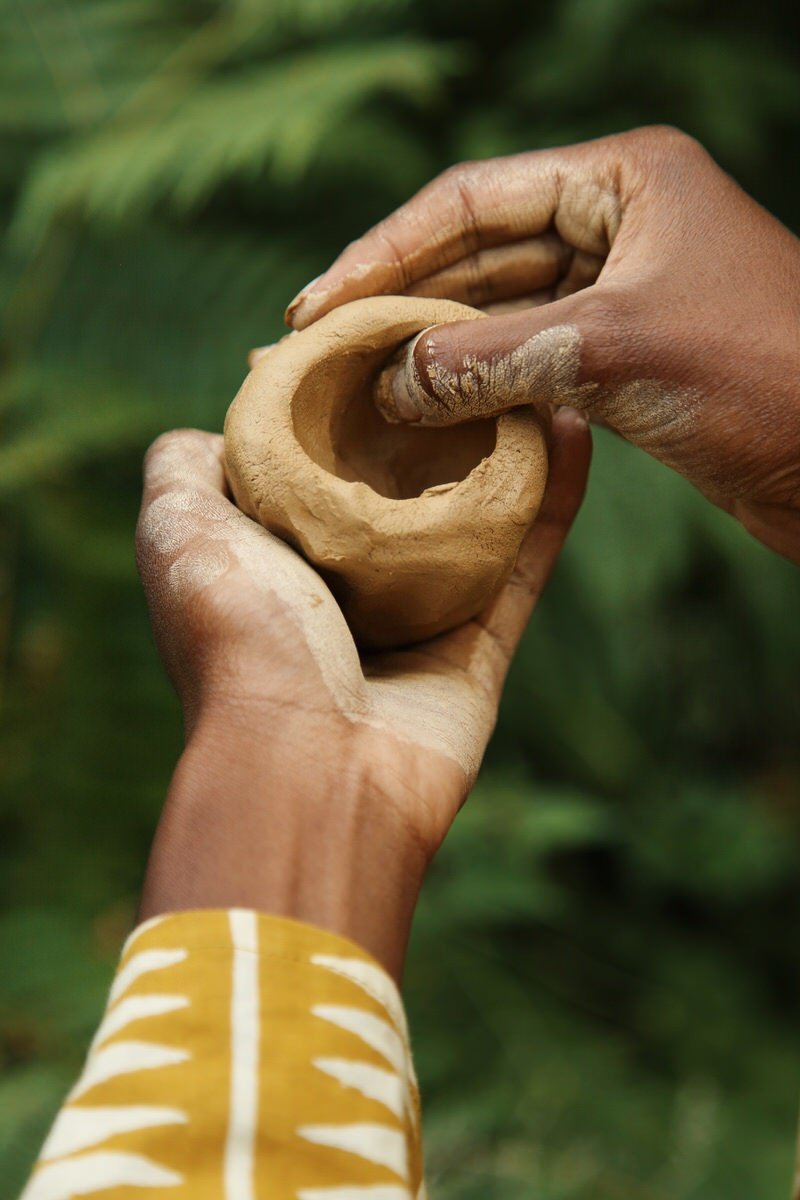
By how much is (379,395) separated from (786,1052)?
2.08 metres

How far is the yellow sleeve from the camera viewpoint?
0.74m

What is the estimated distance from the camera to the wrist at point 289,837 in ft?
2.96

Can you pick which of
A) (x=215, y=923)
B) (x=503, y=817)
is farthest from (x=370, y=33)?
(x=215, y=923)

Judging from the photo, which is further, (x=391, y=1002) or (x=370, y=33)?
(x=370, y=33)

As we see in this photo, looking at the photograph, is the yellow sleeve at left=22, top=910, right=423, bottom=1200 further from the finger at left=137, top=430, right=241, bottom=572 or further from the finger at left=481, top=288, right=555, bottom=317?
the finger at left=481, top=288, right=555, bottom=317

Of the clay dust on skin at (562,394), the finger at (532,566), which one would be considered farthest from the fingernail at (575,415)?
the clay dust on skin at (562,394)

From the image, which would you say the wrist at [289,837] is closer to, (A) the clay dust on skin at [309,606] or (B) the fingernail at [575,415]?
(A) the clay dust on skin at [309,606]

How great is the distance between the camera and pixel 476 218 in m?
1.45

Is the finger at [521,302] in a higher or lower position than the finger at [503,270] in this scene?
lower

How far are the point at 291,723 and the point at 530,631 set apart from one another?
1.60 metres

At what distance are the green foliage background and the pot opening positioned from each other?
2.73 ft

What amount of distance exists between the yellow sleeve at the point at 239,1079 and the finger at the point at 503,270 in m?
0.96

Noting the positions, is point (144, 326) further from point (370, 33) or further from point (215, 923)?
point (215, 923)

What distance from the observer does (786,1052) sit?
268 cm
